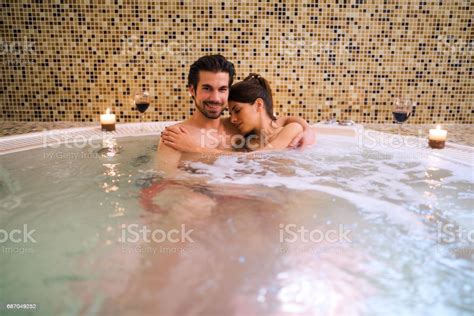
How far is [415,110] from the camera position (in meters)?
3.27

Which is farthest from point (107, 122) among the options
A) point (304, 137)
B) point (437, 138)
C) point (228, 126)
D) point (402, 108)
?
point (437, 138)

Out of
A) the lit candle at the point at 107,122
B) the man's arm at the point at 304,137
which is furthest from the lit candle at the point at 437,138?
the lit candle at the point at 107,122

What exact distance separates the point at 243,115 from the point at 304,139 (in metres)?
0.38

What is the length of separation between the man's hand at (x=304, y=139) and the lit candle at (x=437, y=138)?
0.63 m

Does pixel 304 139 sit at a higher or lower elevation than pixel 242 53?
lower

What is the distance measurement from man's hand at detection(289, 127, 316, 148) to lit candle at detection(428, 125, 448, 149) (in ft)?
2.08

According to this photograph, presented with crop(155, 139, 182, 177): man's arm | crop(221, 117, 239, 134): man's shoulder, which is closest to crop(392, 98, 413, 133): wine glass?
crop(221, 117, 239, 134): man's shoulder

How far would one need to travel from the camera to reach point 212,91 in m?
2.20

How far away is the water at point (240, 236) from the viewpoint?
1.07 meters

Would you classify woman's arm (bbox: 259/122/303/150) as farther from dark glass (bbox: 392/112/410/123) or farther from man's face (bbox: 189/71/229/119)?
dark glass (bbox: 392/112/410/123)

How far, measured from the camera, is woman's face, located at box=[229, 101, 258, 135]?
7.97 feet

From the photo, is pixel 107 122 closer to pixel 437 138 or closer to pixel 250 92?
pixel 250 92

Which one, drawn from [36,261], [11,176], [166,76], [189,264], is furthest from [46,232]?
[166,76]

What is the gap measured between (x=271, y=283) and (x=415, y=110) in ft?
8.38
